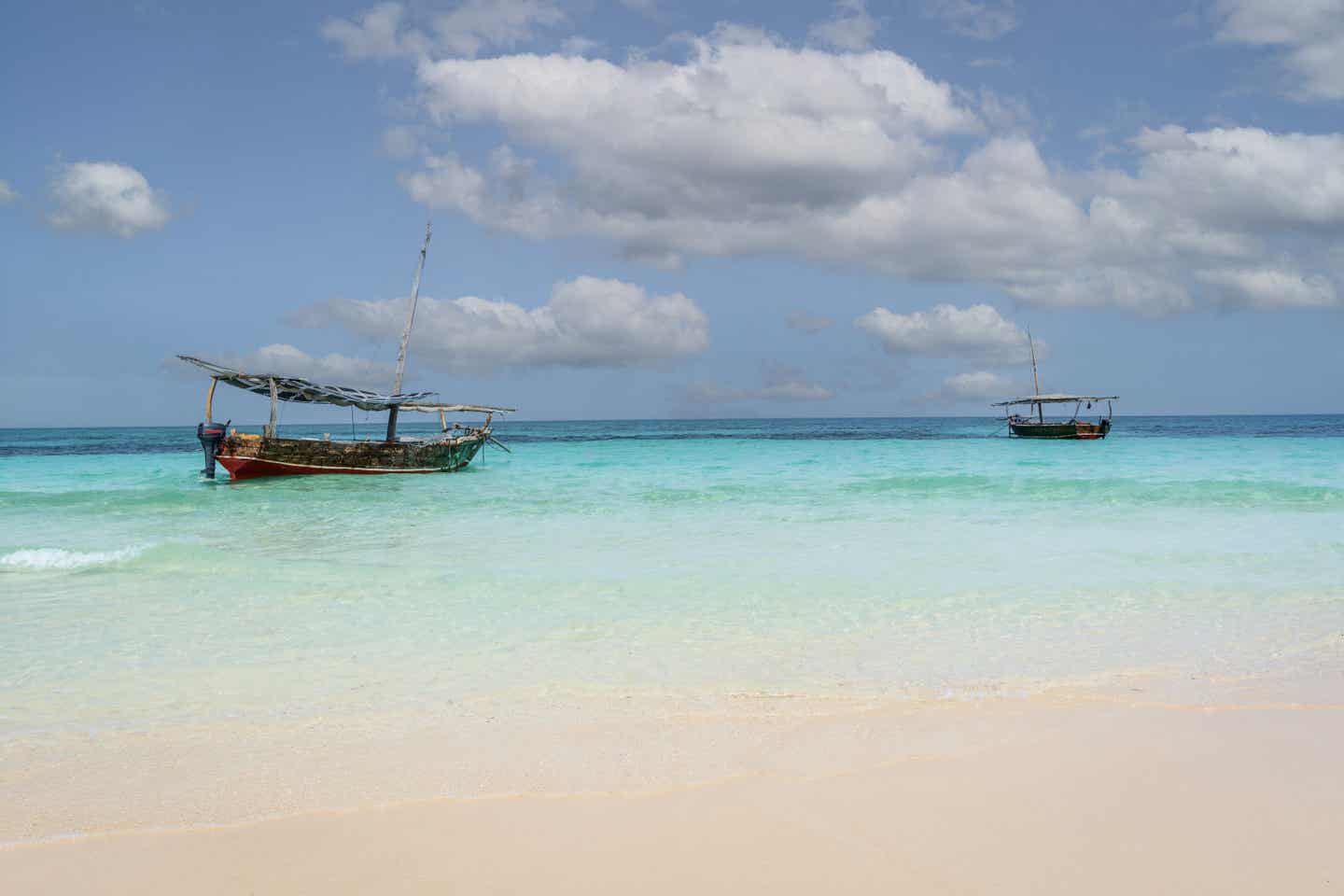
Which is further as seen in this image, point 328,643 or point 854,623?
point 854,623

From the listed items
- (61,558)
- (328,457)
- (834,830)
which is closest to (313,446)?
(328,457)

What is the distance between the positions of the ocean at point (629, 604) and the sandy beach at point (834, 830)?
1.06 metres

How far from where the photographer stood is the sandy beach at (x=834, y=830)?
305 centimetres

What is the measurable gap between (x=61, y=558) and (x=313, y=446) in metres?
16.4

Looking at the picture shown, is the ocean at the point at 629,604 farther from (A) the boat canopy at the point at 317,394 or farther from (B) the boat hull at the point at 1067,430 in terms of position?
(B) the boat hull at the point at 1067,430

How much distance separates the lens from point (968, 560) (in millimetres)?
10367

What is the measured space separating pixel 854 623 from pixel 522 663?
9.21 ft

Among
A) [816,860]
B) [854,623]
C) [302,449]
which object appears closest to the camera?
[816,860]

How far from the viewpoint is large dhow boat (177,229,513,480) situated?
84.7 feet

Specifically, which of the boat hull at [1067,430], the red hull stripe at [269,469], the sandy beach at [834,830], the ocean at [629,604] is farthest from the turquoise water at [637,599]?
the boat hull at [1067,430]

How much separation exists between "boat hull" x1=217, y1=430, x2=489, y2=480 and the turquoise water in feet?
24.3

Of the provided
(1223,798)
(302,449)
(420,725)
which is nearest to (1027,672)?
(1223,798)

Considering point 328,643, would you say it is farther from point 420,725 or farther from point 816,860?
point 816,860

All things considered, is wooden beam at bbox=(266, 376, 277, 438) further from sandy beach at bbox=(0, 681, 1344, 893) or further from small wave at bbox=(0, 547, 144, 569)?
sandy beach at bbox=(0, 681, 1344, 893)
